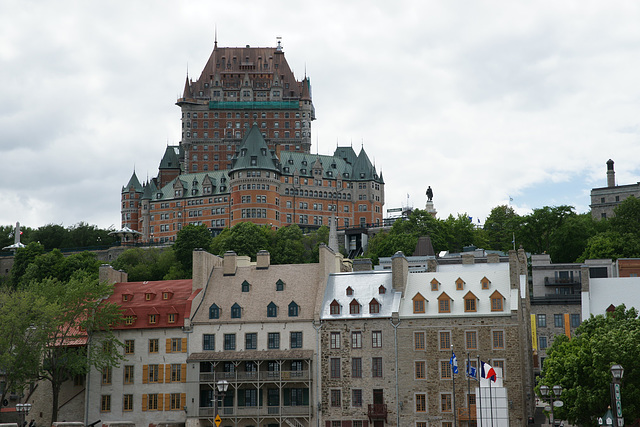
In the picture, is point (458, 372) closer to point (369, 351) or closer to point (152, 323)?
point (369, 351)

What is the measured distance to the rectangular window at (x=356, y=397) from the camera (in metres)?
76.8

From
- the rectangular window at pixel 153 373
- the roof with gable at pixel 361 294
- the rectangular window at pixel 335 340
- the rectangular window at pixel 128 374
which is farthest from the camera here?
the rectangular window at pixel 128 374

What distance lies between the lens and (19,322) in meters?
78.1

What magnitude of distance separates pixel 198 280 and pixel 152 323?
18.3ft

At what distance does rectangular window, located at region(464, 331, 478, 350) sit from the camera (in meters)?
75.4

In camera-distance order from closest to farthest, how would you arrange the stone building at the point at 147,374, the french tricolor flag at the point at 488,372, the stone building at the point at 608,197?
1. the french tricolor flag at the point at 488,372
2. the stone building at the point at 147,374
3. the stone building at the point at 608,197

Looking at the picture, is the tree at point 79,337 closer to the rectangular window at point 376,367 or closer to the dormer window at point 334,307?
the dormer window at point 334,307

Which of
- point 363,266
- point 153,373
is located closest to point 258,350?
point 153,373

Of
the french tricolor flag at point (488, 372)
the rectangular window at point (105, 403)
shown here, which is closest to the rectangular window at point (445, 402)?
the french tricolor flag at point (488, 372)

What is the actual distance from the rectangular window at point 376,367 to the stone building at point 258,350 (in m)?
4.52

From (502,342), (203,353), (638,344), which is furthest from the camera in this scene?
(203,353)

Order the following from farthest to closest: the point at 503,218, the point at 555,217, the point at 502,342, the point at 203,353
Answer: the point at 503,218
the point at 555,217
the point at 203,353
the point at 502,342

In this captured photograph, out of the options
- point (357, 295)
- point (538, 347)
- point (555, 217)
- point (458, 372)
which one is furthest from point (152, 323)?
point (555, 217)

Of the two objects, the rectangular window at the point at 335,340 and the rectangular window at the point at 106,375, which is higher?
the rectangular window at the point at 335,340
